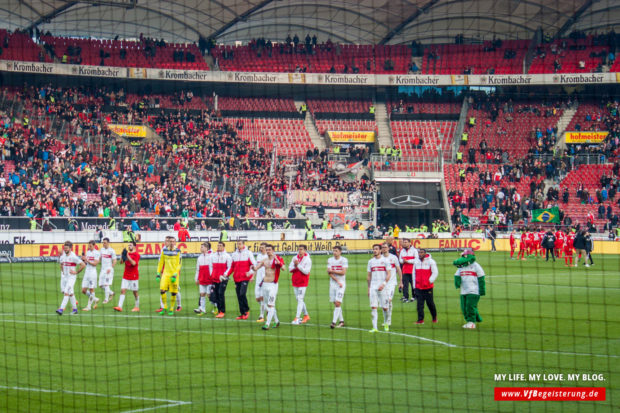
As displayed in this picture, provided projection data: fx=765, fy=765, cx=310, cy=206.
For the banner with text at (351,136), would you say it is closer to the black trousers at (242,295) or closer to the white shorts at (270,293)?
the black trousers at (242,295)

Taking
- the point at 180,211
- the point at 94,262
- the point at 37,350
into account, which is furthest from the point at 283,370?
the point at 180,211

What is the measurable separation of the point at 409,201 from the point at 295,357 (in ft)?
122

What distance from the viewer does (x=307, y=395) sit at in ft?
34.8

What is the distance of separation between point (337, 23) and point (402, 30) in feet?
16.4

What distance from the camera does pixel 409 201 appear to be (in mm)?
49500

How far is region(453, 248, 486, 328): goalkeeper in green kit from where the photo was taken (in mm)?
15898

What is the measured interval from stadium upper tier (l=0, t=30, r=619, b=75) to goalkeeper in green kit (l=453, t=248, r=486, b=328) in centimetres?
4355

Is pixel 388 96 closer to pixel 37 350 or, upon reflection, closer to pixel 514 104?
pixel 514 104

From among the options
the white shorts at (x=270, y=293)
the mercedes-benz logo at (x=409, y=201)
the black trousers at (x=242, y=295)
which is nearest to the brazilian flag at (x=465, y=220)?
the mercedes-benz logo at (x=409, y=201)

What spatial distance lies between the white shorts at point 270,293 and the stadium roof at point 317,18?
35.3m

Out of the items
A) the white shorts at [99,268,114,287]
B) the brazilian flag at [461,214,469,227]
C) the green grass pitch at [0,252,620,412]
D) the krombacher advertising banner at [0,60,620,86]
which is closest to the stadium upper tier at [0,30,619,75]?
the krombacher advertising banner at [0,60,620,86]

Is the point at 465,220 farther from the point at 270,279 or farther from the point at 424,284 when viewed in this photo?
the point at 270,279

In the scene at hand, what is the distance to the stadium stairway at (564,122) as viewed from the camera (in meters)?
55.5

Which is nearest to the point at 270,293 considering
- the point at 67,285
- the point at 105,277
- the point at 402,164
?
the point at 67,285
